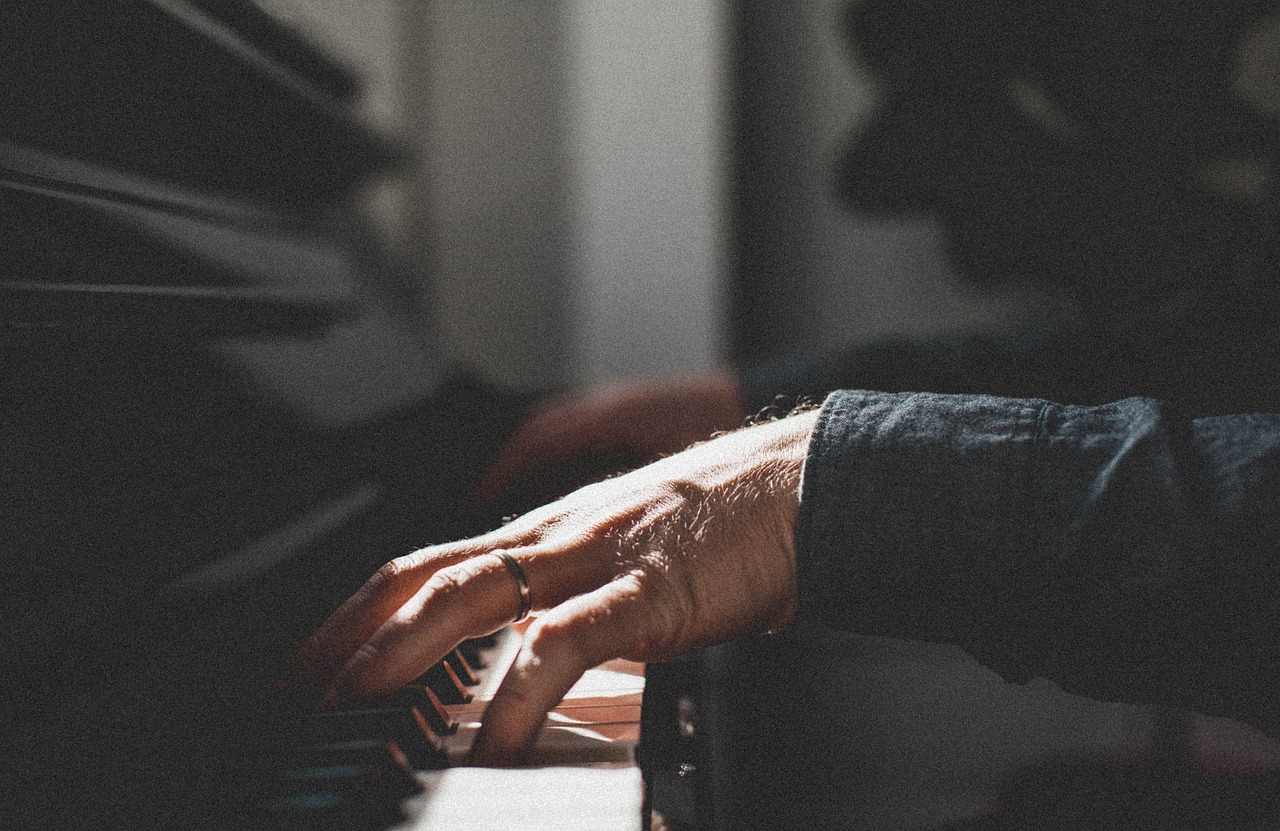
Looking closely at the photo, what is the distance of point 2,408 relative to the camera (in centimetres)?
55

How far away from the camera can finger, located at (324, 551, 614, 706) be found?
0.44m

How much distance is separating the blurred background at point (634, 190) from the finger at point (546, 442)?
1.10 metres

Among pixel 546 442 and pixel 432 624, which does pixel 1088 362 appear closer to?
→ pixel 546 442

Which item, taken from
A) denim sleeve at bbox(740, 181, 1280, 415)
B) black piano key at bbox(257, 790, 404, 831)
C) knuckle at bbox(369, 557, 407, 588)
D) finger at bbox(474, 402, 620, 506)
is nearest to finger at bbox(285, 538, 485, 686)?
knuckle at bbox(369, 557, 407, 588)

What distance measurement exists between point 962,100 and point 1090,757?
1799mm

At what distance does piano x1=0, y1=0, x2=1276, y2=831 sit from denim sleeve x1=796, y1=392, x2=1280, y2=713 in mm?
148

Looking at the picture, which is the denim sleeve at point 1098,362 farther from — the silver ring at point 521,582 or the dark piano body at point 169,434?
the silver ring at point 521,582

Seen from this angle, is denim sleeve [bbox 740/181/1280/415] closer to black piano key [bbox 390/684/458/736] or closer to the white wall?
black piano key [bbox 390/684/458/736]

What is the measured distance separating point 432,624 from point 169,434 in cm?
37

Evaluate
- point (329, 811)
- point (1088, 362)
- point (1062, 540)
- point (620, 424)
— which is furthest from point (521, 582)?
point (1088, 362)

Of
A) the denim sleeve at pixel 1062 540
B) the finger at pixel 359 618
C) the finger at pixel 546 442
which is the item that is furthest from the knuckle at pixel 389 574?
the finger at pixel 546 442

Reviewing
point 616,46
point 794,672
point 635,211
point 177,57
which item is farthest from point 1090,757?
point 616,46

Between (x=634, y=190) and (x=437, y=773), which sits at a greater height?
(x=634, y=190)

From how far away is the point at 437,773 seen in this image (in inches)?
16.3
